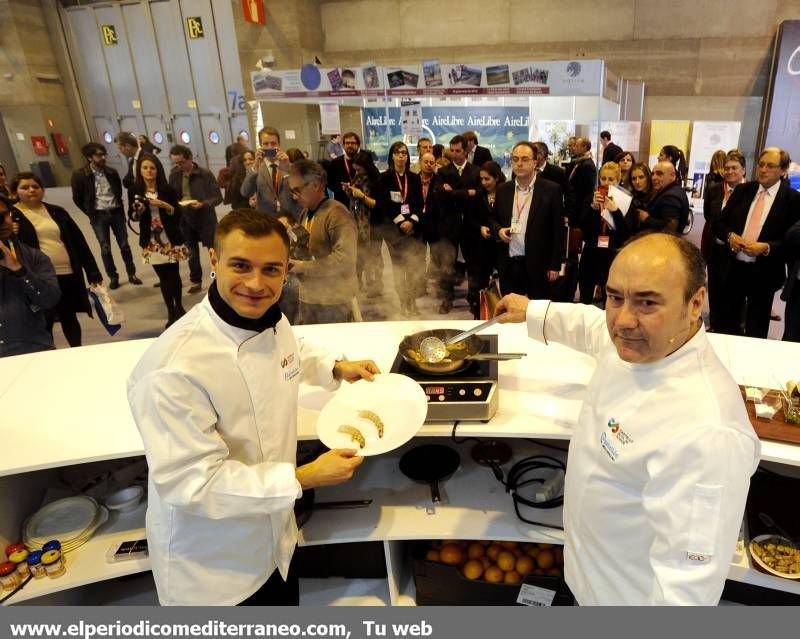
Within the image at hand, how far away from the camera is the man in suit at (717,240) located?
12.6 ft

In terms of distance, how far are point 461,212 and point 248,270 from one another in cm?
399

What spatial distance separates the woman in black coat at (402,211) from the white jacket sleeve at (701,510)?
3.73 m

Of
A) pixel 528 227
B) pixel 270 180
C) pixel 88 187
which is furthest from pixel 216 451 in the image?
pixel 88 187

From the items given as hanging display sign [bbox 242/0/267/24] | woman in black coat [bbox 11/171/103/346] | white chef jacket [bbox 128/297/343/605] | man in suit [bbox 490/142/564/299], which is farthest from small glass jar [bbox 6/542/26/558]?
hanging display sign [bbox 242/0/267/24]

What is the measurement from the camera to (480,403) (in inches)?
61.7

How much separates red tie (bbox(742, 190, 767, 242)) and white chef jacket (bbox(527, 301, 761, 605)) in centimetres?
Answer: 298

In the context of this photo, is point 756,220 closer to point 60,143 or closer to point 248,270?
point 248,270

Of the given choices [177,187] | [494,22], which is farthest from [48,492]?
[494,22]

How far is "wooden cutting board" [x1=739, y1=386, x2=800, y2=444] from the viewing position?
4.64ft

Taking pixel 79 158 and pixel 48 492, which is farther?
pixel 79 158

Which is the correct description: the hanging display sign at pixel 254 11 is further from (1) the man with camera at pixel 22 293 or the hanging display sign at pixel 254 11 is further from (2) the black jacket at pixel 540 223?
(1) the man with camera at pixel 22 293

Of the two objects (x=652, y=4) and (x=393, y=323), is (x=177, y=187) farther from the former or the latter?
(x=652, y=4)

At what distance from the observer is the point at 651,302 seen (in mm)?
1049

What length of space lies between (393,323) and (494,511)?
3.12 ft
